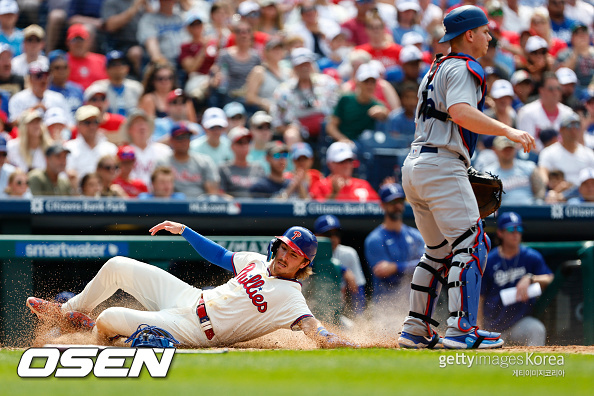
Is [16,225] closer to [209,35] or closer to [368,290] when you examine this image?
[368,290]

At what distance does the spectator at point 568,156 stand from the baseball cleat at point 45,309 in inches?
250

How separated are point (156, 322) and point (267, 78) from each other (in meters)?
6.30

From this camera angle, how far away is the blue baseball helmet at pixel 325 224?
773 centimetres

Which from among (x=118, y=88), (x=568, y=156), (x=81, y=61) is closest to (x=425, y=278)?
(x=568, y=156)

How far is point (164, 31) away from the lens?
11719mm

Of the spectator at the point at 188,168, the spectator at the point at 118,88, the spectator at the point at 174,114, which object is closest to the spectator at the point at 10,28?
the spectator at the point at 118,88

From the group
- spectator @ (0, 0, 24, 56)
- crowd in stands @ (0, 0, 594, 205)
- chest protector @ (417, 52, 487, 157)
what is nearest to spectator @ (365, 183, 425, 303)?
crowd in stands @ (0, 0, 594, 205)

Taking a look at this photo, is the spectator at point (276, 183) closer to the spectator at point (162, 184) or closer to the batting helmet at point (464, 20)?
the spectator at point (162, 184)

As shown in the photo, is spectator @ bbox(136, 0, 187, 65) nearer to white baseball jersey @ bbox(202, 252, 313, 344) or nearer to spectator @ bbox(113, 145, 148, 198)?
spectator @ bbox(113, 145, 148, 198)

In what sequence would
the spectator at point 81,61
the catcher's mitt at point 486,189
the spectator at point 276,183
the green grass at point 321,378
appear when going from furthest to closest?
the spectator at point 81,61 → the spectator at point 276,183 → the catcher's mitt at point 486,189 → the green grass at point 321,378

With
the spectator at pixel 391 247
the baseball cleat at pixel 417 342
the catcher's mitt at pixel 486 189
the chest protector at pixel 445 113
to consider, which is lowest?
the spectator at pixel 391 247

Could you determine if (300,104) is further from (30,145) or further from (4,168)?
(4,168)

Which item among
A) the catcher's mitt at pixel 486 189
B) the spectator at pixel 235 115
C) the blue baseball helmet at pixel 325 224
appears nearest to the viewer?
the catcher's mitt at pixel 486 189
